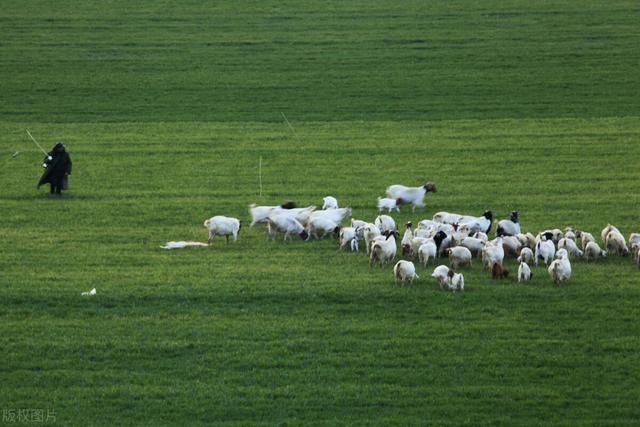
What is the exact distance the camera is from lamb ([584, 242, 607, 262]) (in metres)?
27.8

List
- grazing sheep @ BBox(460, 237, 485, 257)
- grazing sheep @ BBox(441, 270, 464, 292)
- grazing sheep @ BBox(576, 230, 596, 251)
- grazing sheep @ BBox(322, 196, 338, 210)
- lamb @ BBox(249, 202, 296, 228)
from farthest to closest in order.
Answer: grazing sheep @ BBox(322, 196, 338, 210), lamb @ BBox(249, 202, 296, 228), grazing sheep @ BBox(576, 230, 596, 251), grazing sheep @ BBox(460, 237, 485, 257), grazing sheep @ BBox(441, 270, 464, 292)

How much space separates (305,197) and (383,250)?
7649mm

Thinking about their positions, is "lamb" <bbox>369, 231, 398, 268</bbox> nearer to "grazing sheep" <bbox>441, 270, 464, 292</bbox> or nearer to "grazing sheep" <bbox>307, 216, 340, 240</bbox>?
"grazing sheep" <bbox>441, 270, 464, 292</bbox>

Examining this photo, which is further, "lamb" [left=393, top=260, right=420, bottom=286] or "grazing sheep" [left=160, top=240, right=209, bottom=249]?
"grazing sheep" [left=160, top=240, right=209, bottom=249]

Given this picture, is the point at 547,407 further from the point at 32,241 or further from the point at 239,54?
the point at 239,54

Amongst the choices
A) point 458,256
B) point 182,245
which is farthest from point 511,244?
point 182,245

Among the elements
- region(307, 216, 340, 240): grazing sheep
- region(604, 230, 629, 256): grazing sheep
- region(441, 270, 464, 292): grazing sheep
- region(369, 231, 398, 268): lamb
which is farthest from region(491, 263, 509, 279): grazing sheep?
region(307, 216, 340, 240): grazing sheep

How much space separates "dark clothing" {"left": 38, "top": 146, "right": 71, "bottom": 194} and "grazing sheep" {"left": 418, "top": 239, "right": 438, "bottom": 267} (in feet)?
40.4

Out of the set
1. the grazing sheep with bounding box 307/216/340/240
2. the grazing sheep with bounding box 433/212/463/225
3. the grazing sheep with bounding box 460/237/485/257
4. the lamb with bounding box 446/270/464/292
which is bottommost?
the lamb with bounding box 446/270/464/292

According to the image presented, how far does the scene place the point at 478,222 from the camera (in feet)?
96.8

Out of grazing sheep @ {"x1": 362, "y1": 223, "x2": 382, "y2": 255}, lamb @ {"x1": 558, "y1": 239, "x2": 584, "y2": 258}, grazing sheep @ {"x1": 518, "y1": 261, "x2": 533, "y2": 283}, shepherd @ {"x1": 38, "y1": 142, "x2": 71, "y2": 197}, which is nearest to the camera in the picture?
grazing sheep @ {"x1": 518, "y1": 261, "x2": 533, "y2": 283}

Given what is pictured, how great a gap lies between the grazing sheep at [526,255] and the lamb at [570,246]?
73cm

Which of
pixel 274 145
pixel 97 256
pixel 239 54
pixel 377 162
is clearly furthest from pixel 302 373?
pixel 239 54

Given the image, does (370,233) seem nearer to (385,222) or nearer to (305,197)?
(385,222)
